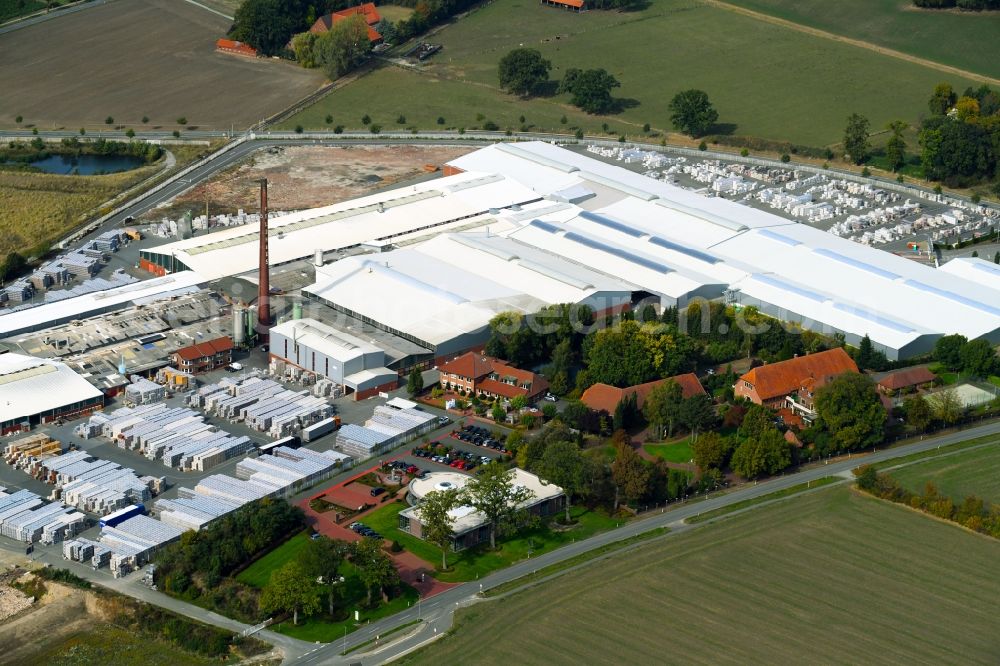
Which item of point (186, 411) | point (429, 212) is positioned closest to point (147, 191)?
point (429, 212)

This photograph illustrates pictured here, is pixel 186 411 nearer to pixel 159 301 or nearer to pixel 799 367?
pixel 159 301

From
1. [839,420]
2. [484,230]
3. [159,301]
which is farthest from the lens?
[484,230]

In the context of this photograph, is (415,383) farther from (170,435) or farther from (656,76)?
(656,76)

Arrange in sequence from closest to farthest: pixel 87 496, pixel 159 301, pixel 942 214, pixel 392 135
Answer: pixel 87 496 → pixel 159 301 → pixel 942 214 → pixel 392 135

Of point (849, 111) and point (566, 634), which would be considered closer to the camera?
point (566, 634)

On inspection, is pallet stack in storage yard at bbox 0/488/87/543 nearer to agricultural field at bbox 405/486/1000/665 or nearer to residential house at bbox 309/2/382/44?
agricultural field at bbox 405/486/1000/665

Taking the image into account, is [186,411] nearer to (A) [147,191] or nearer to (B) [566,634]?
(B) [566,634]

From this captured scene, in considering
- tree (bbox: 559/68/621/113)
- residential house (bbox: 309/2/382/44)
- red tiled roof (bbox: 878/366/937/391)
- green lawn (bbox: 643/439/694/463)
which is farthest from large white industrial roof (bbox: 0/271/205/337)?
residential house (bbox: 309/2/382/44)
